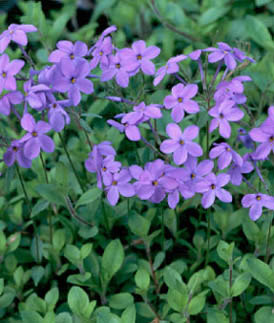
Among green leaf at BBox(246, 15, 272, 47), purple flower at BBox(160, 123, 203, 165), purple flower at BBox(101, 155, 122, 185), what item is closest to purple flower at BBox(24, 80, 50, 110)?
purple flower at BBox(101, 155, 122, 185)

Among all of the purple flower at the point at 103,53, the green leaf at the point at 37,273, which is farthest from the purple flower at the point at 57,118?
the green leaf at the point at 37,273

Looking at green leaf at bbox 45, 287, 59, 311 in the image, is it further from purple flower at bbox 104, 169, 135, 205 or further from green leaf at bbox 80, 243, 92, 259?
purple flower at bbox 104, 169, 135, 205

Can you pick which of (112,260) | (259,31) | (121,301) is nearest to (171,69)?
(112,260)

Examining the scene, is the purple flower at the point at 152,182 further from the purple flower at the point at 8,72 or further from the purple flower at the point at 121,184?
the purple flower at the point at 8,72

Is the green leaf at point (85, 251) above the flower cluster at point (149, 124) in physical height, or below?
below

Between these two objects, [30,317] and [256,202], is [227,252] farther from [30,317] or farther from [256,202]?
[30,317]
